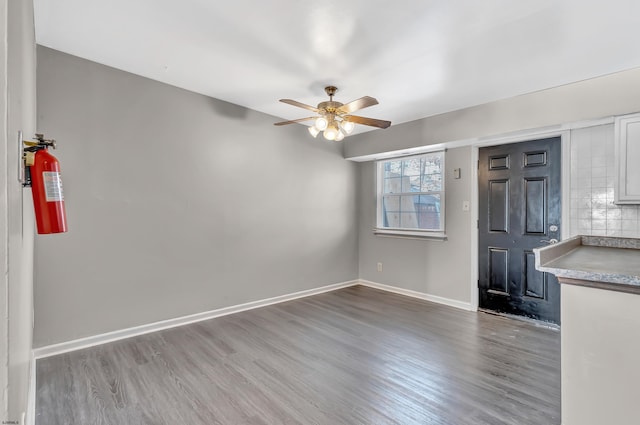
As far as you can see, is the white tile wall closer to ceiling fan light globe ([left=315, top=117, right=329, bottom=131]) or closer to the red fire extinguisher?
ceiling fan light globe ([left=315, top=117, right=329, bottom=131])

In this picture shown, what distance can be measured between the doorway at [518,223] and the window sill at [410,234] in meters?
0.51

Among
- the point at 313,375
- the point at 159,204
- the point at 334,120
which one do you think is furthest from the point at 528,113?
the point at 159,204

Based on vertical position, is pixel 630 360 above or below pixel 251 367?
above

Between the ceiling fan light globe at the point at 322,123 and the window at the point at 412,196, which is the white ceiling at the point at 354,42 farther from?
the window at the point at 412,196

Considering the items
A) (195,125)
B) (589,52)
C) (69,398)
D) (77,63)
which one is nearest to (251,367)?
(69,398)

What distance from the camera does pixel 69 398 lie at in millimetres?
2047

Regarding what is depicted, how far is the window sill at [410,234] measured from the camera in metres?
4.24

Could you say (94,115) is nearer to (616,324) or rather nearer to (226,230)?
(226,230)

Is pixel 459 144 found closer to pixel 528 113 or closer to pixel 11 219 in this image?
pixel 528 113

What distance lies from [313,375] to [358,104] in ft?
7.41

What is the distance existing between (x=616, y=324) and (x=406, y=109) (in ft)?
10.3

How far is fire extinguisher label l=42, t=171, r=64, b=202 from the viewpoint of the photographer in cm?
131

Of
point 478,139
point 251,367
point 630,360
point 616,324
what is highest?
point 478,139

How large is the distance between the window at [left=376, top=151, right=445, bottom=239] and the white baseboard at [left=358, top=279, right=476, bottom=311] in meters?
0.84
